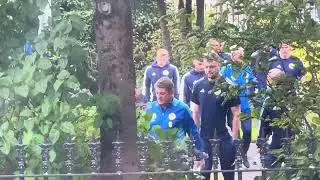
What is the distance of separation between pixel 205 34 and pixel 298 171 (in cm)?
84

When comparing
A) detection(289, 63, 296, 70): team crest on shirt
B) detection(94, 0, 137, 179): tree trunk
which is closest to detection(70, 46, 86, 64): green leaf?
detection(94, 0, 137, 179): tree trunk

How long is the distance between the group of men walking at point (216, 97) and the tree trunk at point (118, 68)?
467 millimetres

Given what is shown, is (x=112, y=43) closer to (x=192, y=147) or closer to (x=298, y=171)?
(x=192, y=147)

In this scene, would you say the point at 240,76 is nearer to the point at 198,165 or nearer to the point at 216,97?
the point at 198,165

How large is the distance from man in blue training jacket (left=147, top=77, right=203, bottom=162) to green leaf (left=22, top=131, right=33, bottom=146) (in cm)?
163

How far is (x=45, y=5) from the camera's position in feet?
15.0

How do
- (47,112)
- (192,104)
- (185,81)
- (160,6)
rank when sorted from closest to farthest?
(47,112), (192,104), (185,81), (160,6)

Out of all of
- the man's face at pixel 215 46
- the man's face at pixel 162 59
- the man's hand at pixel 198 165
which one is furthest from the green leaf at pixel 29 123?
the man's face at pixel 162 59

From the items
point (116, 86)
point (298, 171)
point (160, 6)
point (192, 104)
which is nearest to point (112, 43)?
point (116, 86)

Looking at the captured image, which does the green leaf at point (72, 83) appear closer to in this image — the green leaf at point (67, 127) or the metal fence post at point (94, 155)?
the green leaf at point (67, 127)

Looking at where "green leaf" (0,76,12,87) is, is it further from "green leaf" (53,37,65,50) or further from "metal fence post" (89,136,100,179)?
"metal fence post" (89,136,100,179)

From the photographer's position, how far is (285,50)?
141 inches

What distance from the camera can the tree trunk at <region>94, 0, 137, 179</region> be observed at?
4715mm

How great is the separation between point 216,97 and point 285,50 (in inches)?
112
